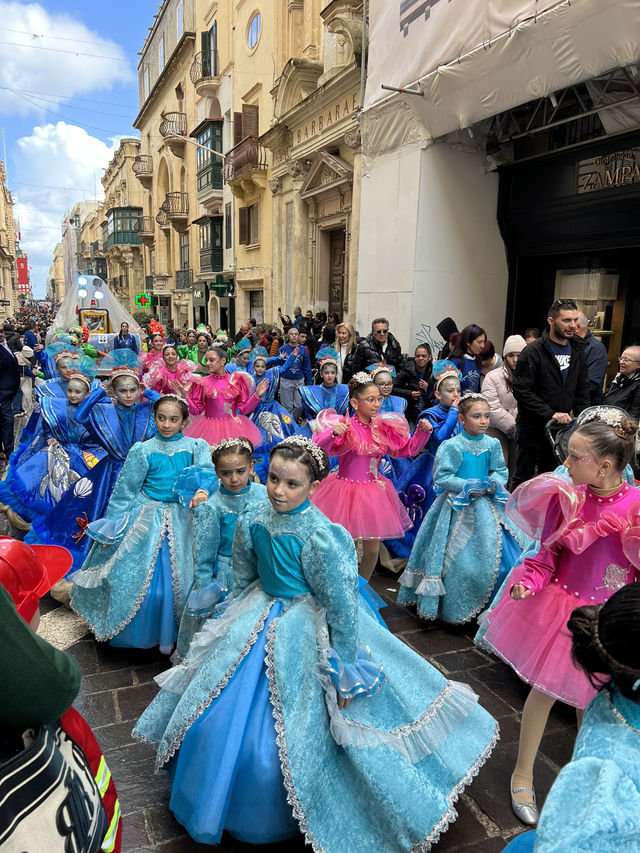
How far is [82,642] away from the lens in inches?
159

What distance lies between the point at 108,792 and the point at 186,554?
2244mm

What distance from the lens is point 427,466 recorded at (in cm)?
549

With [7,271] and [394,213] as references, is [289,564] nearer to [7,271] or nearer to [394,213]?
[394,213]

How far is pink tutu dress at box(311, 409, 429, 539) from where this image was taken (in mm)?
4410

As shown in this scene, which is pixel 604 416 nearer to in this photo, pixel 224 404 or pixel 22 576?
pixel 22 576

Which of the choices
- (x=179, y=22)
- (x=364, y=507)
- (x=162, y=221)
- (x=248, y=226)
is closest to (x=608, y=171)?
(x=364, y=507)

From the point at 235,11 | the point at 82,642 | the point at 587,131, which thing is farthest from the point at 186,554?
the point at 235,11

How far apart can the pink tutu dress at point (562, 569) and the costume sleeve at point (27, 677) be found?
200 cm

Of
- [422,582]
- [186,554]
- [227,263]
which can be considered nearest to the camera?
[186,554]

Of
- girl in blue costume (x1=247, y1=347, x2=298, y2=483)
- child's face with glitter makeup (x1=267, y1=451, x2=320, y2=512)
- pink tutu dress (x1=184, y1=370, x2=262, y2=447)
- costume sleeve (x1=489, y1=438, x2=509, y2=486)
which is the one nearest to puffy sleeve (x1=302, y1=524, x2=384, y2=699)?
child's face with glitter makeup (x1=267, y1=451, x2=320, y2=512)

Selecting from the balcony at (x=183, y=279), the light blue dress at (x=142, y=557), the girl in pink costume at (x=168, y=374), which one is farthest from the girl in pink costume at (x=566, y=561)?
the balcony at (x=183, y=279)

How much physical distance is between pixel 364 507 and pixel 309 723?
2.25 metres

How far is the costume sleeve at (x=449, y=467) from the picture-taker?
425 centimetres

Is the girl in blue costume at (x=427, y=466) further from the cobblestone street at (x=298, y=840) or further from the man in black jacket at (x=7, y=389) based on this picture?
the man in black jacket at (x=7, y=389)
